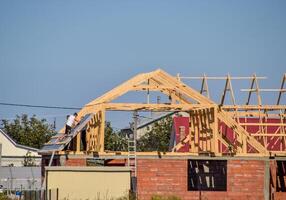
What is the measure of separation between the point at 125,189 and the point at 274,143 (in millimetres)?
18722

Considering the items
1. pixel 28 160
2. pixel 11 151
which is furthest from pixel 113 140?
pixel 11 151

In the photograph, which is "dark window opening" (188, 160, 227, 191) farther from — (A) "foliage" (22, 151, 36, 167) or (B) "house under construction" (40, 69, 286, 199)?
(A) "foliage" (22, 151, 36, 167)

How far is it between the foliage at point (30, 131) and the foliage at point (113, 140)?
767cm

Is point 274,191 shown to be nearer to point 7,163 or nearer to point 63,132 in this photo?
point 63,132

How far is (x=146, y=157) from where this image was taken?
105 ft

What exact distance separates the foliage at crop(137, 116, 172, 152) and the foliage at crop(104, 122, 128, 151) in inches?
75.3

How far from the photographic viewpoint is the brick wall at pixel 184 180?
32.0 meters

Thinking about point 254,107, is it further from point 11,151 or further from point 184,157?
point 11,151

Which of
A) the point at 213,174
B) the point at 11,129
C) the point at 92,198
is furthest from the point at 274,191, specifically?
the point at 11,129

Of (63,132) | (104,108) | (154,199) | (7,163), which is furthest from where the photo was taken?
(7,163)

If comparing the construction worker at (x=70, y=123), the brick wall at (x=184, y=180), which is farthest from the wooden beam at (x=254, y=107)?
the construction worker at (x=70, y=123)

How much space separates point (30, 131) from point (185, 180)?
4869 cm

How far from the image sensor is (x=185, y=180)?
32281mm

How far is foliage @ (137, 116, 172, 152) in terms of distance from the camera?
67500 mm
